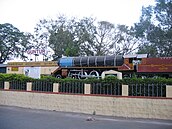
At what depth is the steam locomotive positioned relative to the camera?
62.4 feet

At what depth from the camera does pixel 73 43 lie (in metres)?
37.4

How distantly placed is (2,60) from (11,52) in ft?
7.66

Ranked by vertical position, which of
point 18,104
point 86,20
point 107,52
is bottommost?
point 18,104

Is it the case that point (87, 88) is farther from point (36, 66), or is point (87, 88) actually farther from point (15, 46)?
point (15, 46)

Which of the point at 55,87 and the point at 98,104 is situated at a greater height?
the point at 55,87

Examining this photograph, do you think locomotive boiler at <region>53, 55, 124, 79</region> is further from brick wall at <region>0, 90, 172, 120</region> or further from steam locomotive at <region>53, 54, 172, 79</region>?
brick wall at <region>0, 90, 172, 120</region>

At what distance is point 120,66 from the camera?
1997cm

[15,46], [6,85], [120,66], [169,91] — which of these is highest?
[15,46]

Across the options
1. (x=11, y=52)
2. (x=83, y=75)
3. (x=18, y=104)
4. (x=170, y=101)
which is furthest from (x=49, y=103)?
(x=11, y=52)

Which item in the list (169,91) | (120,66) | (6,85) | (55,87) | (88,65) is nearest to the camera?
(169,91)

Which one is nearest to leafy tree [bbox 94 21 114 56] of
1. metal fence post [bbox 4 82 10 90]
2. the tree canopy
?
the tree canopy

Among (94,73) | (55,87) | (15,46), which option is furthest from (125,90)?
(15,46)

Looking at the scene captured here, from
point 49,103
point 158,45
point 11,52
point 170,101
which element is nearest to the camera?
point 170,101

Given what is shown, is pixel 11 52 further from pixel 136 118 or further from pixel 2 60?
pixel 136 118
